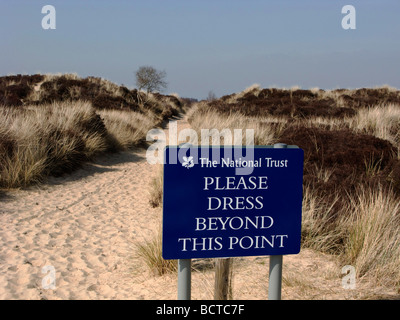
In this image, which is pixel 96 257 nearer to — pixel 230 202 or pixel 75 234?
pixel 75 234

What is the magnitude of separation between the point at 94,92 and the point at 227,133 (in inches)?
597

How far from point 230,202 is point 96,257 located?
3156 millimetres

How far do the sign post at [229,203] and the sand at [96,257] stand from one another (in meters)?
1.08

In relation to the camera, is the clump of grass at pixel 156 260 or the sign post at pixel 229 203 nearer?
the sign post at pixel 229 203

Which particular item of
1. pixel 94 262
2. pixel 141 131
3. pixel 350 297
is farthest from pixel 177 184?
pixel 141 131

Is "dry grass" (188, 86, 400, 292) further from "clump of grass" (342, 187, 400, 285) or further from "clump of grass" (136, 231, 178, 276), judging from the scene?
"clump of grass" (136, 231, 178, 276)

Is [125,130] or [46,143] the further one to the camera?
[125,130]

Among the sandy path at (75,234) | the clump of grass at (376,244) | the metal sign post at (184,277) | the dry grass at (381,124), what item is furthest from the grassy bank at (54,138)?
the dry grass at (381,124)

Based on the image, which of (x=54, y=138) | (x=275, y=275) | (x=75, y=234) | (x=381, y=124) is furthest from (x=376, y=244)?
(x=54, y=138)

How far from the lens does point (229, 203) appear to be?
101 inches

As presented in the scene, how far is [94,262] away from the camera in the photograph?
16.2ft

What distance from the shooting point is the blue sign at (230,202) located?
2.49 metres

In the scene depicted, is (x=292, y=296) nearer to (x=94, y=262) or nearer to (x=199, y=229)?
(x=199, y=229)

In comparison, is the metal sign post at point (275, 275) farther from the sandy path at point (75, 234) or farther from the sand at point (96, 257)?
the sandy path at point (75, 234)
